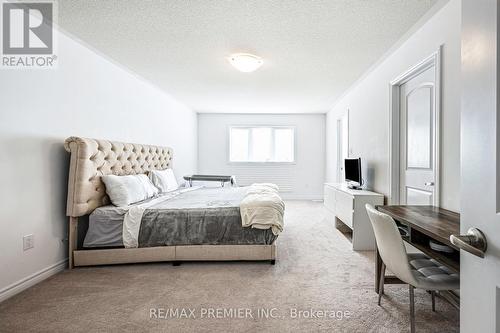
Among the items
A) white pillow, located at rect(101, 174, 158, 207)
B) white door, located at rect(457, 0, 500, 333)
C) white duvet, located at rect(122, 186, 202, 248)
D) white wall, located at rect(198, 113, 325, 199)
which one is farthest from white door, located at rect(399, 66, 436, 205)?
white wall, located at rect(198, 113, 325, 199)

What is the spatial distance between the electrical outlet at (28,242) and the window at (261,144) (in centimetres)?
518

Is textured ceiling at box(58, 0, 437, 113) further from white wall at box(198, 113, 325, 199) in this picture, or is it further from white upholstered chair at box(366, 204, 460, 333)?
white wall at box(198, 113, 325, 199)

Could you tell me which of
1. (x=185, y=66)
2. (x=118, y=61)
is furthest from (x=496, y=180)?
(x=118, y=61)

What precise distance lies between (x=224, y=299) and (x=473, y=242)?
1.82 meters

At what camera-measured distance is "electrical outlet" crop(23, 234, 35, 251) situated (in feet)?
7.21

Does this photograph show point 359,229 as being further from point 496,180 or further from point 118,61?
point 118,61

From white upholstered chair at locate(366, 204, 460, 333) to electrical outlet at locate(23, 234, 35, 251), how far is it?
2813 millimetres

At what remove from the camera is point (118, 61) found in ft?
11.0

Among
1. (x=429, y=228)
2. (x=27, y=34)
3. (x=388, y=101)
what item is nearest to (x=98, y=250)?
(x=27, y=34)

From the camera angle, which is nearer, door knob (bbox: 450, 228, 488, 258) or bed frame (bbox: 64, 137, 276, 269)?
door knob (bbox: 450, 228, 488, 258)

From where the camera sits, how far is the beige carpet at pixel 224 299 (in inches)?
68.7

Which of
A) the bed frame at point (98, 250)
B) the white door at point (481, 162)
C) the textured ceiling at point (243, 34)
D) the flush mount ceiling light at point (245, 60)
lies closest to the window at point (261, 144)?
the textured ceiling at point (243, 34)

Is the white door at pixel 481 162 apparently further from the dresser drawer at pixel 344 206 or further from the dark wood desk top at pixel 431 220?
the dresser drawer at pixel 344 206

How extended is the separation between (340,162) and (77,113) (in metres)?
4.89
